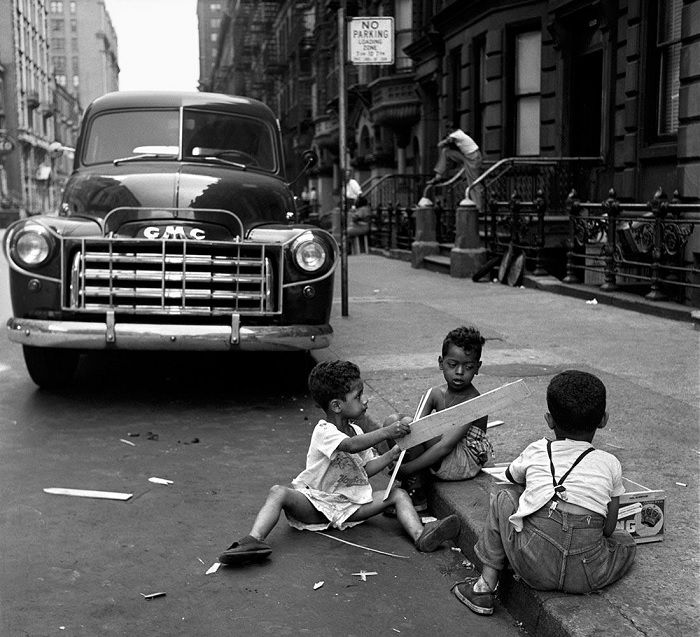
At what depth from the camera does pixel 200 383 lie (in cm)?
795

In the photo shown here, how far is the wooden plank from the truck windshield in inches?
196

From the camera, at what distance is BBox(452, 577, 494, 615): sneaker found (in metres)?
3.60

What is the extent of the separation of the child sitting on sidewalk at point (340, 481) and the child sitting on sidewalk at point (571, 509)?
0.78m

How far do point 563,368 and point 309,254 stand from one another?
2.32m

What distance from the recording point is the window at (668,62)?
12.7 metres

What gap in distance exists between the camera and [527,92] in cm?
1870

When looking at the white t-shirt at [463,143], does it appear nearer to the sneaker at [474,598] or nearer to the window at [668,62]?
the window at [668,62]

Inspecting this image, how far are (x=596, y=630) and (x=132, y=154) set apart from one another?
6757 mm

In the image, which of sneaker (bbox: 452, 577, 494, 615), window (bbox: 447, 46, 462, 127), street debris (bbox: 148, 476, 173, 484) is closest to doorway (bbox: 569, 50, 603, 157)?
window (bbox: 447, 46, 462, 127)

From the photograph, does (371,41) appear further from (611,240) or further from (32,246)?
(32,246)

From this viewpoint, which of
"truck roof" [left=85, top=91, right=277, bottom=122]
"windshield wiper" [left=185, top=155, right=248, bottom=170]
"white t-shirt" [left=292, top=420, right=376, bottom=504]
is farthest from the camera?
"truck roof" [left=85, top=91, right=277, bottom=122]

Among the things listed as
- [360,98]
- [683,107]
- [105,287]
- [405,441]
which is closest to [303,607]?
[405,441]

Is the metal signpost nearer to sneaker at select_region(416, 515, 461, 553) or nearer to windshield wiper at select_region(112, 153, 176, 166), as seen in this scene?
windshield wiper at select_region(112, 153, 176, 166)

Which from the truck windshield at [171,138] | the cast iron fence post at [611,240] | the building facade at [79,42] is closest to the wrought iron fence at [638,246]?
the cast iron fence post at [611,240]
